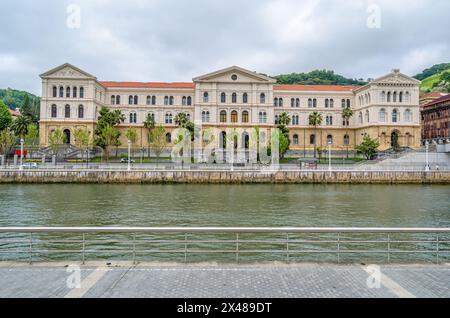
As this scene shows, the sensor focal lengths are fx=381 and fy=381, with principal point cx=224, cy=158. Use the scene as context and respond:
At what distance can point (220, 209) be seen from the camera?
2909cm

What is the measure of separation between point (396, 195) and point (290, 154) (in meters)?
46.6

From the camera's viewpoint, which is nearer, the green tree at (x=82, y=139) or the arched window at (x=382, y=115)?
the green tree at (x=82, y=139)

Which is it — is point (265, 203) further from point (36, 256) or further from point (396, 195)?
point (36, 256)

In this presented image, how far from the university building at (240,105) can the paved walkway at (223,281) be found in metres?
74.9

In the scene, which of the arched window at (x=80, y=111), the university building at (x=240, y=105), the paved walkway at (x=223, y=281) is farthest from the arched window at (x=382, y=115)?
the paved walkway at (x=223, y=281)

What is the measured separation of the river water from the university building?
149 feet

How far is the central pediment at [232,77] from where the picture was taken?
270 ft

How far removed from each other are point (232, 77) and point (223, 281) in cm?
7822

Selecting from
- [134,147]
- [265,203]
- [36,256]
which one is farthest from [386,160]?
[36,256]

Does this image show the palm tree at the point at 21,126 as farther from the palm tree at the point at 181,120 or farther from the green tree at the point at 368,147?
the green tree at the point at 368,147

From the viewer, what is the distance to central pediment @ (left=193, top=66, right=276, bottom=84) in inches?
3238

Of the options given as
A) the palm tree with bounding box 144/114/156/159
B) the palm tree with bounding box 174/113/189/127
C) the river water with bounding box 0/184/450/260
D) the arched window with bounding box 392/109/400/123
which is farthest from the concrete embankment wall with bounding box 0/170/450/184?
the palm tree with bounding box 144/114/156/159

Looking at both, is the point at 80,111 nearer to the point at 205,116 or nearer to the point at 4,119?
the point at 205,116

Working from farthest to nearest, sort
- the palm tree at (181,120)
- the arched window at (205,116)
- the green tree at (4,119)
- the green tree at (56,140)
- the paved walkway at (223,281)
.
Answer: the green tree at (4,119)
the arched window at (205,116)
the palm tree at (181,120)
the green tree at (56,140)
the paved walkway at (223,281)
